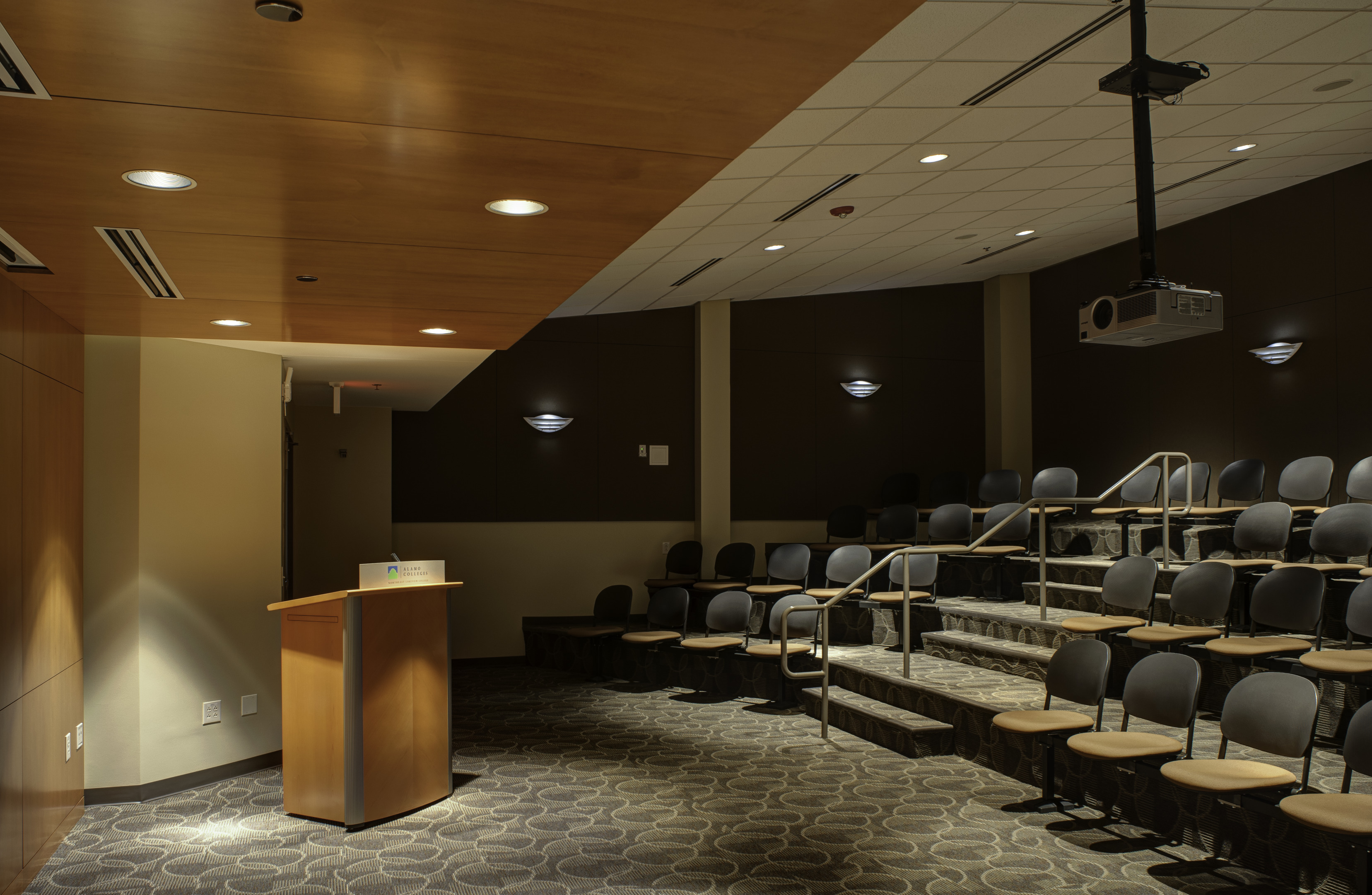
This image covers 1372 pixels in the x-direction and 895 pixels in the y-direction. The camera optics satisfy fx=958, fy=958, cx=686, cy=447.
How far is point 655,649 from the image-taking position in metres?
8.65

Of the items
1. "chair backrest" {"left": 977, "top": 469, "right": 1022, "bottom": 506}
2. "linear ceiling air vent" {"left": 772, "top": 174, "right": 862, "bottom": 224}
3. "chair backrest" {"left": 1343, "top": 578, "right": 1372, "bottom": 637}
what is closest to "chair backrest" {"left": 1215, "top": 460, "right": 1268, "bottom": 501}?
"chair backrest" {"left": 977, "top": 469, "right": 1022, "bottom": 506}

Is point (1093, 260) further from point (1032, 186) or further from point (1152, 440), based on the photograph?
point (1032, 186)

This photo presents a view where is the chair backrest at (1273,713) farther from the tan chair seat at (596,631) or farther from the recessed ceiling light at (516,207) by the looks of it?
the tan chair seat at (596,631)

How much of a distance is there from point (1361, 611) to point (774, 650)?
403 cm

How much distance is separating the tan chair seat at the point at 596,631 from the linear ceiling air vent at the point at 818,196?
407cm

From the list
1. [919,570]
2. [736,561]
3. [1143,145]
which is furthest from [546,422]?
[1143,145]

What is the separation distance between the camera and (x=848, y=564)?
8.93m

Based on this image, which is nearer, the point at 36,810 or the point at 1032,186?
the point at 36,810

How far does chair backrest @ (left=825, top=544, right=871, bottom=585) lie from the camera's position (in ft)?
29.0

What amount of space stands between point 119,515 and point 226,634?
0.92m

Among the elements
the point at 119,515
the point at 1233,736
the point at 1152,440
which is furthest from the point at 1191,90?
the point at 119,515

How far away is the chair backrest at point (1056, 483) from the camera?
9508mm

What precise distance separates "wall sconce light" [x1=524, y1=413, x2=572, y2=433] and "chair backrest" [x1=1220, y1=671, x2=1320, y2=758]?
22.7 feet

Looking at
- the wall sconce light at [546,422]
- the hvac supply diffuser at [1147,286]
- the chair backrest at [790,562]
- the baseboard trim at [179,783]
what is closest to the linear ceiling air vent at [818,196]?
the hvac supply diffuser at [1147,286]
